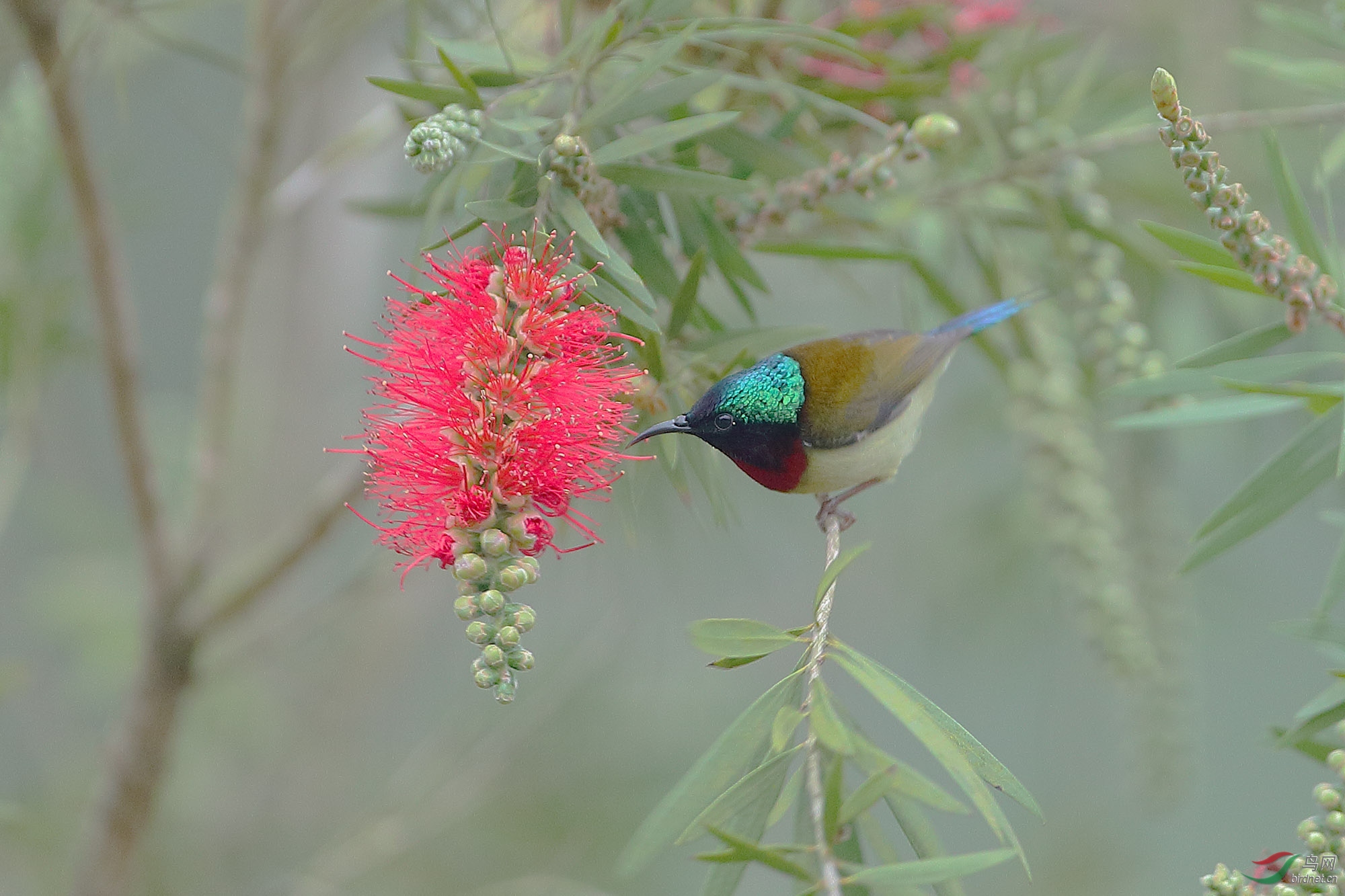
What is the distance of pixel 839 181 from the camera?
805 millimetres

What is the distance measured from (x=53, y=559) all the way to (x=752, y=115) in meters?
2.03

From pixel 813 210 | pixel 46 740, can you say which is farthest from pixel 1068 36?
pixel 46 740

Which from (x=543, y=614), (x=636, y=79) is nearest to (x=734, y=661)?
(x=636, y=79)

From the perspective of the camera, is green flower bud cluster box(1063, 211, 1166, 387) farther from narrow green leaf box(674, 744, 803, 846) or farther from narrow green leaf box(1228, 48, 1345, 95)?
narrow green leaf box(674, 744, 803, 846)

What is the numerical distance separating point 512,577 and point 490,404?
118 millimetres

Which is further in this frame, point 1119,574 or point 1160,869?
point 1160,869

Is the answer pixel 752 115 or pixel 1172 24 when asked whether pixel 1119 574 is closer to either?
pixel 752 115

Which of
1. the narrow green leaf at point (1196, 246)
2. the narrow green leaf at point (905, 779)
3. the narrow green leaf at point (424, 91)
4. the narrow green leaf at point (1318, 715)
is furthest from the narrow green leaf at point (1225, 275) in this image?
the narrow green leaf at point (424, 91)

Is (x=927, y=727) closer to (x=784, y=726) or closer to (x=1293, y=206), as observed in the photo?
(x=784, y=726)

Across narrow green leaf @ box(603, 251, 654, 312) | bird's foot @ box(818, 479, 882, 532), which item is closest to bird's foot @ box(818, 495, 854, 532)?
bird's foot @ box(818, 479, 882, 532)

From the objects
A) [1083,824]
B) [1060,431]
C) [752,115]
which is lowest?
[1083,824]

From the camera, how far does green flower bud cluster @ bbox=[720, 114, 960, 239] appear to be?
2.48 ft

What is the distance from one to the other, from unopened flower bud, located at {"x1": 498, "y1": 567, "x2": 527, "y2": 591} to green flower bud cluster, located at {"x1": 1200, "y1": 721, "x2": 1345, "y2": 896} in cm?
37

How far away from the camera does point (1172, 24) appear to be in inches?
73.9
